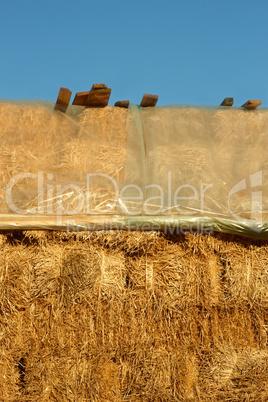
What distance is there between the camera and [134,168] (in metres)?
5.21

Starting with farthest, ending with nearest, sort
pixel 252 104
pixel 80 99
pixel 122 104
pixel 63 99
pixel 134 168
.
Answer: pixel 252 104
pixel 122 104
pixel 80 99
pixel 63 99
pixel 134 168

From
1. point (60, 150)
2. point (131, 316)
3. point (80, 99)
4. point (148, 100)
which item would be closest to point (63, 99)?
point (80, 99)

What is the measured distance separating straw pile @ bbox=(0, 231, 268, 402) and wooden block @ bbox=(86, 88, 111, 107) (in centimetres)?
186

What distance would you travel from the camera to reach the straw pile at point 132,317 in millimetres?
4387

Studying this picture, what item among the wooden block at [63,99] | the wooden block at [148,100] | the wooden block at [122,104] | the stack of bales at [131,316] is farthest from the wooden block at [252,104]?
the wooden block at [63,99]

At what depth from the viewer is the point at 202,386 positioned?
4625 millimetres

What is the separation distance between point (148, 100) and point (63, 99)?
1064mm

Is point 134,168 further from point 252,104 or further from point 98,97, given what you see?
point 252,104

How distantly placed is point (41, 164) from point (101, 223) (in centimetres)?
103

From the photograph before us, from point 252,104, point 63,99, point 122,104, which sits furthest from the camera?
point 252,104

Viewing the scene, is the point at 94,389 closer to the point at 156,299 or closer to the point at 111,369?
the point at 111,369

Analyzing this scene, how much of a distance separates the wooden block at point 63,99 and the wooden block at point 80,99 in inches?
5.1

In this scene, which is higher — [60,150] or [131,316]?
[60,150]

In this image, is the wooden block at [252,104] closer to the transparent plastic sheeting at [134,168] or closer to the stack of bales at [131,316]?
the transparent plastic sheeting at [134,168]
